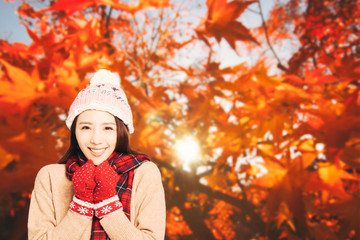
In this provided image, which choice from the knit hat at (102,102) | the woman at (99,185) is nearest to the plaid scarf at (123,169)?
the woman at (99,185)

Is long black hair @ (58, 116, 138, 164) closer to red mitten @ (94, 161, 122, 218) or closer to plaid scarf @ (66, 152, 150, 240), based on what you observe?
plaid scarf @ (66, 152, 150, 240)

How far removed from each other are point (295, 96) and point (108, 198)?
1.52m

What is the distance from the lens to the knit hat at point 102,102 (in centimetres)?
65

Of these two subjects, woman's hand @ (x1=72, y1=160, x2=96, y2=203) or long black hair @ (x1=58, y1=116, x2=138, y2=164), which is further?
long black hair @ (x1=58, y1=116, x2=138, y2=164)

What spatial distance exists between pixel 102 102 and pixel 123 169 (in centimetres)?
19

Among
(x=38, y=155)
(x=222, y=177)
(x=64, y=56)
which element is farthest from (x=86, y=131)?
(x=222, y=177)

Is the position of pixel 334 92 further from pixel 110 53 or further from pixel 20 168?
pixel 20 168

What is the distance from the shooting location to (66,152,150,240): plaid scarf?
0.61 m

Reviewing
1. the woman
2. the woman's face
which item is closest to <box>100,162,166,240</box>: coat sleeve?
the woman

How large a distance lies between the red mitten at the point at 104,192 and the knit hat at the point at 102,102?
18cm

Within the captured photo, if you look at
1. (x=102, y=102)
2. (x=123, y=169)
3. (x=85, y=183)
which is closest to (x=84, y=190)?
(x=85, y=183)

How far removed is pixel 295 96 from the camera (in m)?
1.66

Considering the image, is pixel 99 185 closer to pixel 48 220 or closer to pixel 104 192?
pixel 104 192

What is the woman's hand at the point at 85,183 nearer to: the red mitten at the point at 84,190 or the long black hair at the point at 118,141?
the red mitten at the point at 84,190
